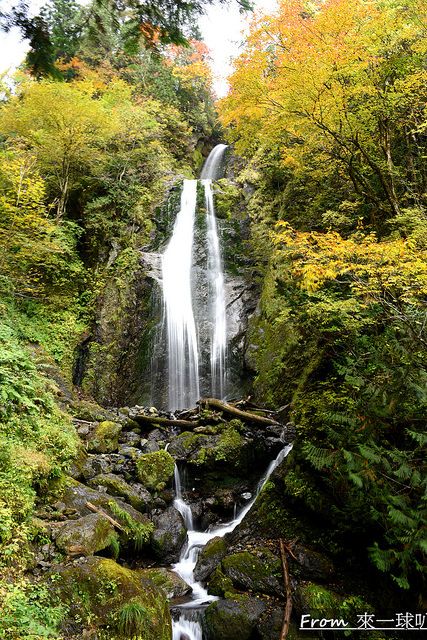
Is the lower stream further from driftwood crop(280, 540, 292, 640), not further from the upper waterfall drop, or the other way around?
the upper waterfall drop

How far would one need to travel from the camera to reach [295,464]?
5777 millimetres

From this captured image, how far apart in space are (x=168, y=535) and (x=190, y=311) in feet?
27.9

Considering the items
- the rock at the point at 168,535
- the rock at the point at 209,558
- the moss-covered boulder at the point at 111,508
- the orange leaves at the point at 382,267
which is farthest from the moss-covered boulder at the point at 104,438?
the orange leaves at the point at 382,267

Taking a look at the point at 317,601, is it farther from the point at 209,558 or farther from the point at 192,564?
the point at 192,564

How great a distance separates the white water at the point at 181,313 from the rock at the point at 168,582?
630 centimetres

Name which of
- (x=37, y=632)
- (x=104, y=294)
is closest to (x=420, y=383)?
(x=37, y=632)

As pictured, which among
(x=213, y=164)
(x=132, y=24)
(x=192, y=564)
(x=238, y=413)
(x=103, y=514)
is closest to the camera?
(x=132, y=24)

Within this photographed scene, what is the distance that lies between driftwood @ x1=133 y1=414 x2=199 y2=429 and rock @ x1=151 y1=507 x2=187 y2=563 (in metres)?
2.58

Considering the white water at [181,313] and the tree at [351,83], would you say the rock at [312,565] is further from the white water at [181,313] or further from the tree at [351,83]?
the white water at [181,313]

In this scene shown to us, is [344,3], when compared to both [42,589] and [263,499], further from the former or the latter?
[42,589]

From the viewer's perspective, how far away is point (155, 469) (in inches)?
275

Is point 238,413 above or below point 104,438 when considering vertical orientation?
above

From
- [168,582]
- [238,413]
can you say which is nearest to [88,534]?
[168,582]

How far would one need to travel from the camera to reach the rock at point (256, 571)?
448 centimetres
